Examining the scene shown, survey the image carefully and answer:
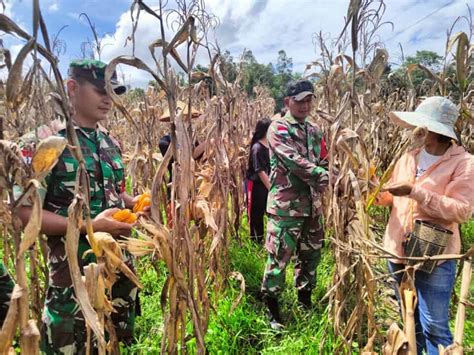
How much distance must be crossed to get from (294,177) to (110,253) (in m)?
1.55

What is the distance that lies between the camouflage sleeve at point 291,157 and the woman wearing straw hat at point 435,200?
0.56 metres

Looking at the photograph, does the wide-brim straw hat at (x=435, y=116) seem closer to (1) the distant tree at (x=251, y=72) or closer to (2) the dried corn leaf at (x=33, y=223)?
(2) the dried corn leaf at (x=33, y=223)

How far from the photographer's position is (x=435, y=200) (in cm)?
158

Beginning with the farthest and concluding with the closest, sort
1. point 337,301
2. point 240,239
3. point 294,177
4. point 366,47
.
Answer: point 240,239, point 294,177, point 366,47, point 337,301

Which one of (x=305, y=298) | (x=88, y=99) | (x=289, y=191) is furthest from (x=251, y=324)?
(x=88, y=99)

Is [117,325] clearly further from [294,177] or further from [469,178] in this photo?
[469,178]

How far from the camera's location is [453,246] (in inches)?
67.1

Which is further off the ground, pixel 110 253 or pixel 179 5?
pixel 179 5

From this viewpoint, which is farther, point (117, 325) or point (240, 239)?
point (240, 239)

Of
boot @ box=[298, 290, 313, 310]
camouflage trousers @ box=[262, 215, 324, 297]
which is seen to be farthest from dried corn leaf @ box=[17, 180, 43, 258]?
boot @ box=[298, 290, 313, 310]

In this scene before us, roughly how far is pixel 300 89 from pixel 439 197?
115 cm

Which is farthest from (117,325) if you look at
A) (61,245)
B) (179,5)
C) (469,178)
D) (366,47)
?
(366,47)

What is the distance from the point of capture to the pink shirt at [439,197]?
62.0 inches

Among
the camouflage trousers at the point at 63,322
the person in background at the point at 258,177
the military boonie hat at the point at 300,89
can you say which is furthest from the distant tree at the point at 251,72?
the camouflage trousers at the point at 63,322
